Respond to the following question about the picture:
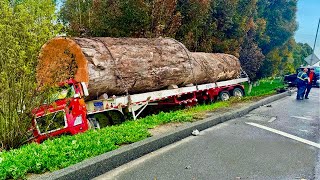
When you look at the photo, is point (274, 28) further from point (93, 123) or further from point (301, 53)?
point (301, 53)

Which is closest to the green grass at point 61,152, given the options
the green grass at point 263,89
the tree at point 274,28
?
the green grass at point 263,89

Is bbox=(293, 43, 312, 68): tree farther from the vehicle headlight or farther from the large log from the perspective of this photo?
the vehicle headlight

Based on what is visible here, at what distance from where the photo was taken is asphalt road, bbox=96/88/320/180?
4.75 meters

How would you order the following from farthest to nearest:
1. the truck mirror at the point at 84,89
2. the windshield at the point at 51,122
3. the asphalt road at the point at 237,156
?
the truck mirror at the point at 84,89
the windshield at the point at 51,122
the asphalt road at the point at 237,156

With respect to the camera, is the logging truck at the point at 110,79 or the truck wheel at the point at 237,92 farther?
the truck wheel at the point at 237,92

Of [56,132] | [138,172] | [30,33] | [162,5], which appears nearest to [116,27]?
[162,5]

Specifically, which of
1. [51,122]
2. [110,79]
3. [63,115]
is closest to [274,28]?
[110,79]

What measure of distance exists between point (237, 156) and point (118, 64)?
4632mm

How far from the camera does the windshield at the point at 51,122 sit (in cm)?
706

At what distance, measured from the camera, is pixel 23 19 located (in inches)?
218

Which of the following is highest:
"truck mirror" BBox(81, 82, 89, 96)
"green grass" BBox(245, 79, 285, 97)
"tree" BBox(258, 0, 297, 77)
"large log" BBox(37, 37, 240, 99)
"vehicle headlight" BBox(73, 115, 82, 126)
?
"tree" BBox(258, 0, 297, 77)

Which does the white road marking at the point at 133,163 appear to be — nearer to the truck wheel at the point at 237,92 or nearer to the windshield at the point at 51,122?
the windshield at the point at 51,122

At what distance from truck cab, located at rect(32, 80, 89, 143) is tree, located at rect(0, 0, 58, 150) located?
2.14 ft

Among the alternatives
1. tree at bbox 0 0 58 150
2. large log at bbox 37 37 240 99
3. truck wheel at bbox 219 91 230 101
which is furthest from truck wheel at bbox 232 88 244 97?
tree at bbox 0 0 58 150
